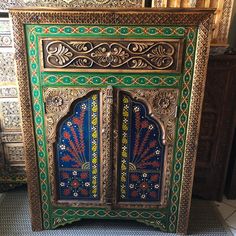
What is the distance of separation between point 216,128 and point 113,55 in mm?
1013

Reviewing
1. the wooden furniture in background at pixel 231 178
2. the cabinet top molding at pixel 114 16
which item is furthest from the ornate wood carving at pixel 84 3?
the wooden furniture in background at pixel 231 178

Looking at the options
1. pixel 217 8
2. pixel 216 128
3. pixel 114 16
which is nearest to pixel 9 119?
pixel 114 16

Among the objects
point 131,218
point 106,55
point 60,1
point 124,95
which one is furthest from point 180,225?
point 60,1

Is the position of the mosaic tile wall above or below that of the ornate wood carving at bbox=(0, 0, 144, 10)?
below

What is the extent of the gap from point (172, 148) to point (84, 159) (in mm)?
538

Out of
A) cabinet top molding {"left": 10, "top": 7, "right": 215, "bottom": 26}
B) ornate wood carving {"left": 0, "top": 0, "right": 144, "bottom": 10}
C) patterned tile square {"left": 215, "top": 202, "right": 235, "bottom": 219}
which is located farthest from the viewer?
patterned tile square {"left": 215, "top": 202, "right": 235, "bottom": 219}

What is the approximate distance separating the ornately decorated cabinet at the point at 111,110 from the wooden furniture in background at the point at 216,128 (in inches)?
17.4

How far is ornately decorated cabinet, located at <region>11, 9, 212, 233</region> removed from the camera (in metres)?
1.45

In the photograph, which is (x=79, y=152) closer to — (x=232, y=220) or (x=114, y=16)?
(x=114, y=16)

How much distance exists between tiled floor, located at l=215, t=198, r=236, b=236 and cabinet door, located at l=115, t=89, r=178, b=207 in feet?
1.99

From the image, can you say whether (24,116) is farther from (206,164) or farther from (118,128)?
(206,164)

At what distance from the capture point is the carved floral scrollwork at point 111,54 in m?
1.47

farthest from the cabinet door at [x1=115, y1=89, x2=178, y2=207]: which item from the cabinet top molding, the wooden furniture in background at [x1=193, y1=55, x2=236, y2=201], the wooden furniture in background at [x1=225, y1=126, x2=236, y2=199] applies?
the wooden furniture in background at [x1=225, y1=126, x2=236, y2=199]

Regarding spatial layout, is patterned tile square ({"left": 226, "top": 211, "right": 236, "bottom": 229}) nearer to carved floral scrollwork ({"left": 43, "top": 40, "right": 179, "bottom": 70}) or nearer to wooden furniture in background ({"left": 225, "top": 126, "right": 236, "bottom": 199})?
wooden furniture in background ({"left": 225, "top": 126, "right": 236, "bottom": 199})
